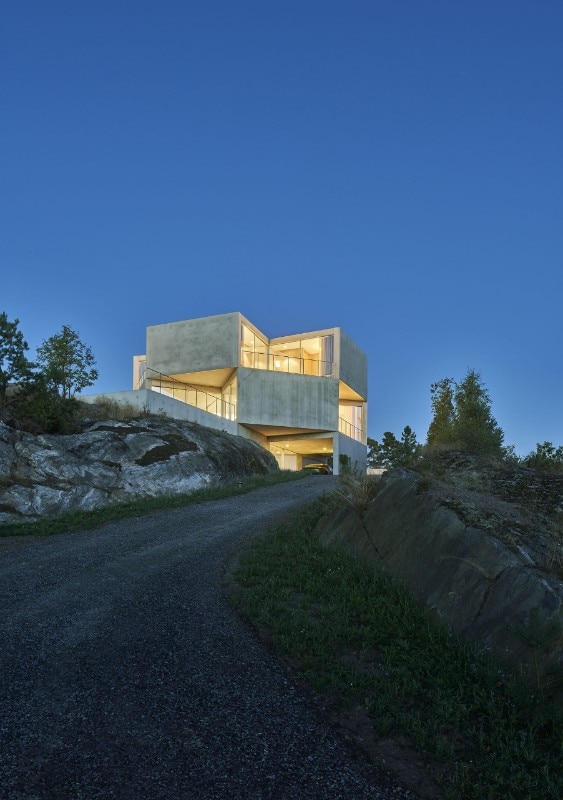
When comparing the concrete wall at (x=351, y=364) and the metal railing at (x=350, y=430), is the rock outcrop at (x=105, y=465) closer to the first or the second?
the metal railing at (x=350, y=430)

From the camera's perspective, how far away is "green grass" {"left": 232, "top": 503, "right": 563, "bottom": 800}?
3.99 metres

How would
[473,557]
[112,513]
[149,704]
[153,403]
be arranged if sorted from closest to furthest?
[149,704] → [473,557] → [112,513] → [153,403]

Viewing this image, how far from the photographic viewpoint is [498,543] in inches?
255

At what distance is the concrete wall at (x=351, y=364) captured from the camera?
44.6 m

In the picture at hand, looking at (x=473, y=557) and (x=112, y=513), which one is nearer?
(x=473, y=557)

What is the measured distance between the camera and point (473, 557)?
654cm

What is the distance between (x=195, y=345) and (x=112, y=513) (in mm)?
27120

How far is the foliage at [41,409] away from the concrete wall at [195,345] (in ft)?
69.8

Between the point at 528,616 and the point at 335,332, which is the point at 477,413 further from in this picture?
the point at 528,616

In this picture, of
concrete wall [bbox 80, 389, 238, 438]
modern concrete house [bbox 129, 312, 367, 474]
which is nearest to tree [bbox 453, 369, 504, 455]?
modern concrete house [bbox 129, 312, 367, 474]

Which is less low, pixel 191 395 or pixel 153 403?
pixel 191 395

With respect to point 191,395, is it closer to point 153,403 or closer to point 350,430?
point 153,403

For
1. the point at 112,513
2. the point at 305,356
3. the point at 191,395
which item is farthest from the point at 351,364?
the point at 112,513

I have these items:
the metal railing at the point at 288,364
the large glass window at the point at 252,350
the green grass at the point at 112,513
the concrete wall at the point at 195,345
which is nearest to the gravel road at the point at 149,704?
the green grass at the point at 112,513
